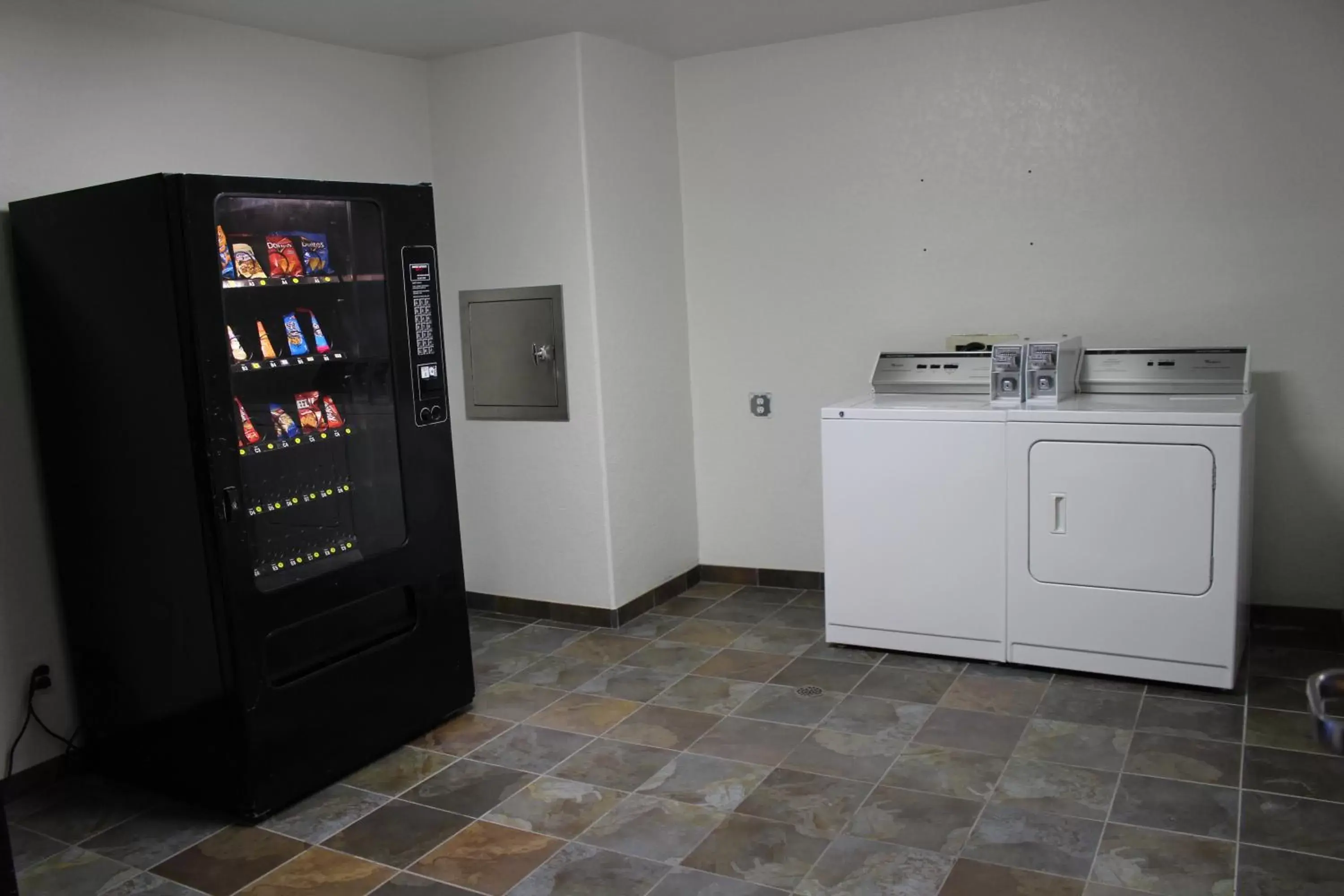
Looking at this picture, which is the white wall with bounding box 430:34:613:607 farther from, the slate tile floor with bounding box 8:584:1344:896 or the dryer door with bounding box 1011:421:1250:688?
the dryer door with bounding box 1011:421:1250:688

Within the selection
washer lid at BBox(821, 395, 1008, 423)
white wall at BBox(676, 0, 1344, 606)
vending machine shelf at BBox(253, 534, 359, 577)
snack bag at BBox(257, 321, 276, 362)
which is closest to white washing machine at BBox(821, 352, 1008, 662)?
washer lid at BBox(821, 395, 1008, 423)

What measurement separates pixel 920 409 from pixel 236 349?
2.26m

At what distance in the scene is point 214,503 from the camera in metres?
2.76

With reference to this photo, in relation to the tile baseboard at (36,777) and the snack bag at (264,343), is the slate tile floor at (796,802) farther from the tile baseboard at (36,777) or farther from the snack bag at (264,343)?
the snack bag at (264,343)

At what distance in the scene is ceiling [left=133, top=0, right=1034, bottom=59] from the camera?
362cm

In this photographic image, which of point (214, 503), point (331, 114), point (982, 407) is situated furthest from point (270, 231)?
point (982, 407)

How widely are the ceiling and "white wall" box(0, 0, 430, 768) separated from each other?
13 centimetres

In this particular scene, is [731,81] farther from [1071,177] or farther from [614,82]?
[1071,177]

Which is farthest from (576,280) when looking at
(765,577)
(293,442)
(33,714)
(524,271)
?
(33,714)

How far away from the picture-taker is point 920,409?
3.73 m

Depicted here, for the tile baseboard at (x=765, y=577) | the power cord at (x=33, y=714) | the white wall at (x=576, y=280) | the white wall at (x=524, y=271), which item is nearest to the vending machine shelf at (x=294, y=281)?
the white wall at (x=524, y=271)

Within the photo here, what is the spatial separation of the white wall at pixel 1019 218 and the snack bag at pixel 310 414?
7.05 feet

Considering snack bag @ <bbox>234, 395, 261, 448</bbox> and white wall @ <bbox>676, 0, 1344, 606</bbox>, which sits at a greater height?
white wall @ <bbox>676, 0, 1344, 606</bbox>

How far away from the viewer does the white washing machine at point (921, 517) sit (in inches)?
144
